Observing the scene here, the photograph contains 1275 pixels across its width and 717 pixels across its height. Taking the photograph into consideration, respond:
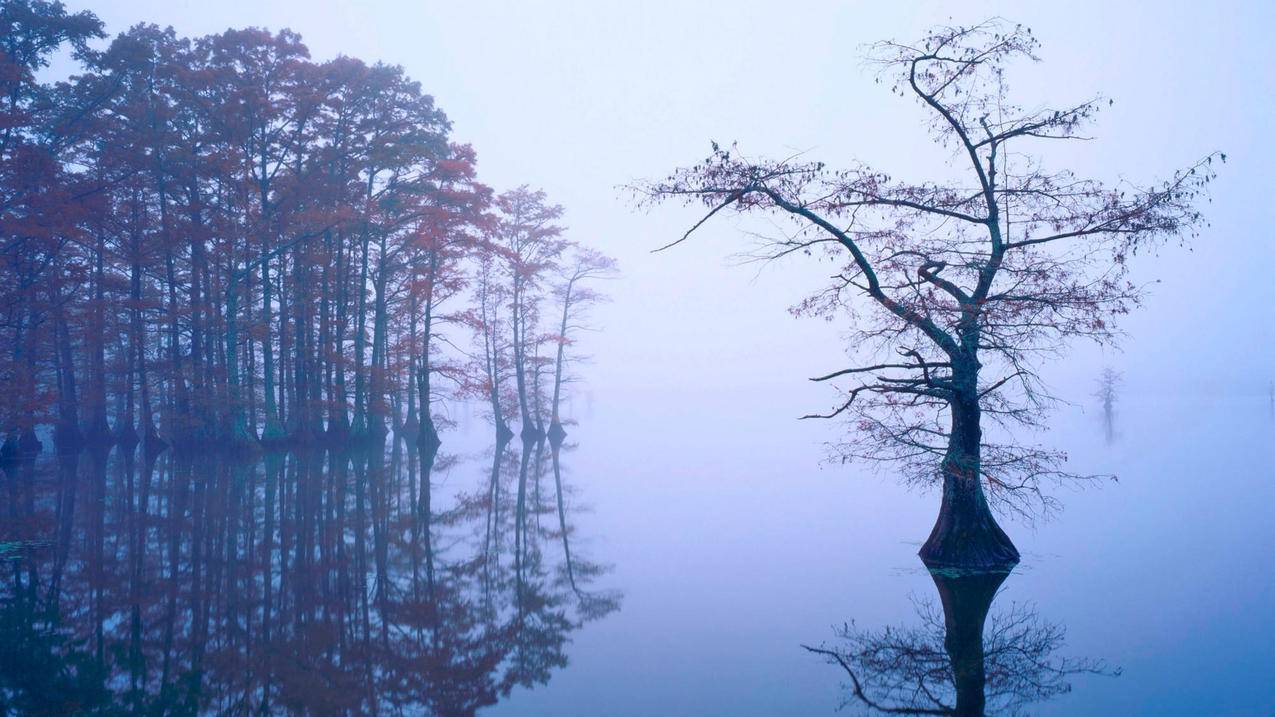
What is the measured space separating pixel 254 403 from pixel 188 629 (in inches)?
793

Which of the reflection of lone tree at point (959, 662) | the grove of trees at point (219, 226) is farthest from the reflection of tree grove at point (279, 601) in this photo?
the grove of trees at point (219, 226)

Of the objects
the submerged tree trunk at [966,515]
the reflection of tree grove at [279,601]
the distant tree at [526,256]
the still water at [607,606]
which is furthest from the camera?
the distant tree at [526,256]

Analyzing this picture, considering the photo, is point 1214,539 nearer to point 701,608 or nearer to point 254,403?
point 701,608

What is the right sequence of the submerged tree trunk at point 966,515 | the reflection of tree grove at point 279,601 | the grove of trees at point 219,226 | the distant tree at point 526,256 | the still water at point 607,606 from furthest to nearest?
the distant tree at point 526,256 → the grove of trees at point 219,226 → the submerged tree trunk at point 966,515 → the still water at point 607,606 → the reflection of tree grove at point 279,601

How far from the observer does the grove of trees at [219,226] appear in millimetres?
21141

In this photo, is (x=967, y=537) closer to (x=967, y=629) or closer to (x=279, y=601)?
(x=967, y=629)

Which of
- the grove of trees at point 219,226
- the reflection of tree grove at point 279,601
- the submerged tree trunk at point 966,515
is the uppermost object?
the grove of trees at point 219,226

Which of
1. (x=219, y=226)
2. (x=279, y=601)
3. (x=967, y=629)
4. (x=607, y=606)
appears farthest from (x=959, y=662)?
(x=219, y=226)

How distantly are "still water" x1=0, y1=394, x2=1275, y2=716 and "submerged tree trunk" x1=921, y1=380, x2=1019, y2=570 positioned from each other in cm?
50

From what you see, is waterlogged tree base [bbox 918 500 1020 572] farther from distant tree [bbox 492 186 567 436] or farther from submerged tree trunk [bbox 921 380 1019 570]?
distant tree [bbox 492 186 567 436]

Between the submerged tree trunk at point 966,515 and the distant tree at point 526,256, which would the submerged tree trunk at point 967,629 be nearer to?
the submerged tree trunk at point 966,515

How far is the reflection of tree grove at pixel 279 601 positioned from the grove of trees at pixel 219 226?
922cm

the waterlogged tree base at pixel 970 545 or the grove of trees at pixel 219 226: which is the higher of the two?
the grove of trees at pixel 219 226

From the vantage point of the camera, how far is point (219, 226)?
24.4 m
